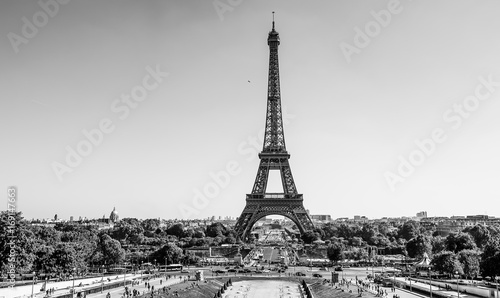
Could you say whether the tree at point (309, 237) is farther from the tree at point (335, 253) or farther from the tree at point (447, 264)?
the tree at point (447, 264)

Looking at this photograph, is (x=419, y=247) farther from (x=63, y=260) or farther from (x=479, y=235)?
(x=63, y=260)

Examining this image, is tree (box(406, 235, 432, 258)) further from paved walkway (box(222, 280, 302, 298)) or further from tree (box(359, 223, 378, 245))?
tree (box(359, 223, 378, 245))

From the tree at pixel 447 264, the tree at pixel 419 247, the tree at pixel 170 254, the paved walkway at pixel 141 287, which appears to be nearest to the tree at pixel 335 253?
the tree at pixel 419 247

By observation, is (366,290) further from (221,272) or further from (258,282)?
(221,272)

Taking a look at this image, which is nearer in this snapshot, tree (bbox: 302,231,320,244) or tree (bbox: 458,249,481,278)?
tree (bbox: 458,249,481,278)

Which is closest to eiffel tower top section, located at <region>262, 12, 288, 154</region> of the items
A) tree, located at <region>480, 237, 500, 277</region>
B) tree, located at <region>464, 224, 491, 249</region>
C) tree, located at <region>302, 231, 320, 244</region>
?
tree, located at <region>302, 231, 320, 244</region>

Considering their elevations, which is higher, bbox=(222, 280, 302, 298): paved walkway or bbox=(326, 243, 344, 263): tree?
bbox=(326, 243, 344, 263): tree
